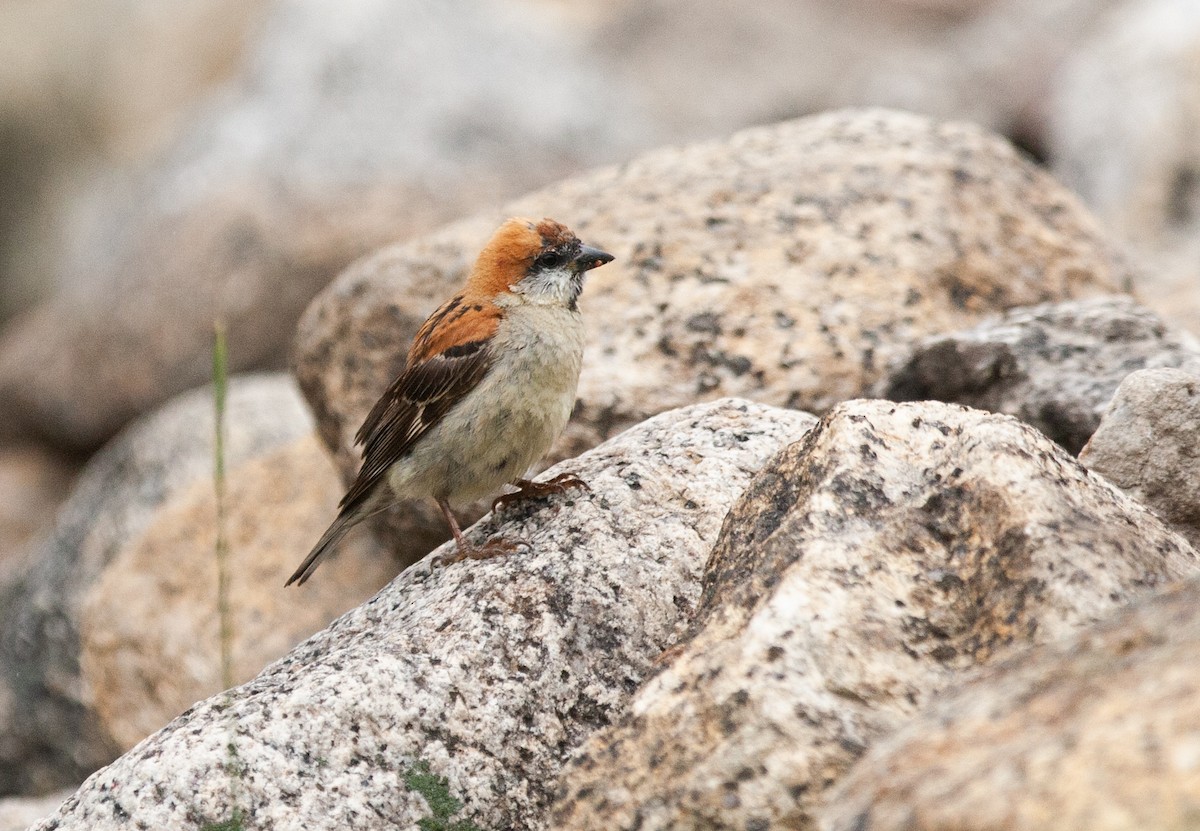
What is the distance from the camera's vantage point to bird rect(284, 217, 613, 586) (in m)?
5.46

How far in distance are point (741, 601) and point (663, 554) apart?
1.00 meters

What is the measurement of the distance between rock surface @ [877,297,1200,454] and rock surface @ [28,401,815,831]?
124 centimetres

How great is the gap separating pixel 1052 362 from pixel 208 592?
15.4 feet

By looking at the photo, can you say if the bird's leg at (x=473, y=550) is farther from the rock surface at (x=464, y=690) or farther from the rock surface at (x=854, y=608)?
the rock surface at (x=854, y=608)

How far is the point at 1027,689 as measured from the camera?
2.81 m

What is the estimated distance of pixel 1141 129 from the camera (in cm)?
1093

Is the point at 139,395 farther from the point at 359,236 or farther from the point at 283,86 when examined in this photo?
the point at 283,86

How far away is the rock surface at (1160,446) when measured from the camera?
4.45 m

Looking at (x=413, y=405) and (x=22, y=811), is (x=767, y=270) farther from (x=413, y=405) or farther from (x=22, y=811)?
(x=22, y=811)

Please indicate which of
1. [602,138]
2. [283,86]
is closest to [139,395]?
[283,86]

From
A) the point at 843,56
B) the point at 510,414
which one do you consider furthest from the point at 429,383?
the point at 843,56

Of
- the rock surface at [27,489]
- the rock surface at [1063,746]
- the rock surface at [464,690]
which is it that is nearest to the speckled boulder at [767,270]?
the rock surface at [464,690]

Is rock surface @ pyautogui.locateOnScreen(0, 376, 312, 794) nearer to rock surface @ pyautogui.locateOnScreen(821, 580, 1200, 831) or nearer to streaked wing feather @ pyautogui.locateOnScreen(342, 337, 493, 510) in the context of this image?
streaked wing feather @ pyautogui.locateOnScreen(342, 337, 493, 510)

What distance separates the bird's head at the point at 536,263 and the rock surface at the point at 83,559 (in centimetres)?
331
